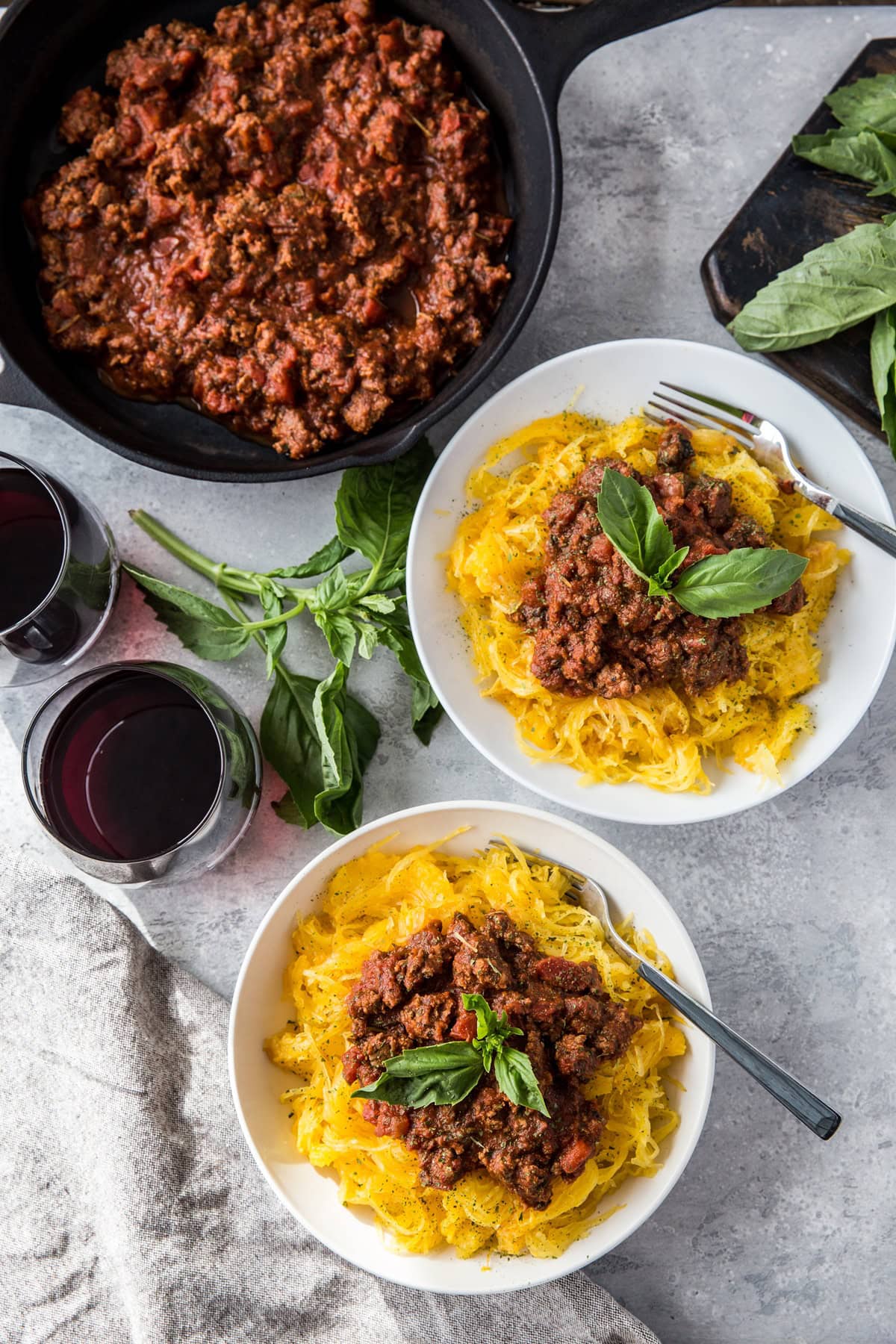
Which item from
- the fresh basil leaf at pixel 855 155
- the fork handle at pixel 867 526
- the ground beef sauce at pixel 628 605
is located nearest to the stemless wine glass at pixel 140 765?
the ground beef sauce at pixel 628 605

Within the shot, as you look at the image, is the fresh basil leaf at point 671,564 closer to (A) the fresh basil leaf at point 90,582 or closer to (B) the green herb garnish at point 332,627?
(B) the green herb garnish at point 332,627

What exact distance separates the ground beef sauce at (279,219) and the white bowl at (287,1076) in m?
1.12

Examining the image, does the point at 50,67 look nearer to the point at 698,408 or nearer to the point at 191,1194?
the point at 698,408

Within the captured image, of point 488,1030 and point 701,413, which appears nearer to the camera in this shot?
point 488,1030

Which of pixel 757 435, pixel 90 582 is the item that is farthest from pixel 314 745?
pixel 757 435

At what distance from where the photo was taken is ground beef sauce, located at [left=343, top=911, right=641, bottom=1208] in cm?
258

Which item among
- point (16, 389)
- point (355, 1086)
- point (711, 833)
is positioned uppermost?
point (16, 389)

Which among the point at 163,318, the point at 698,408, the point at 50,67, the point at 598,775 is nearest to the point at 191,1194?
the point at 598,775

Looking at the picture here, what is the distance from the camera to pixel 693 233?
3311 mm

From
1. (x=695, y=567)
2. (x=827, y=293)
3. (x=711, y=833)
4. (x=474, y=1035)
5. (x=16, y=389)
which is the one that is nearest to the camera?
(x=474, y=1035)

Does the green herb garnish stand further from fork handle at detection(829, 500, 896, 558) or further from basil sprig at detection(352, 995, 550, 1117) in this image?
fork handle at detection(829, 500, 896, 558)

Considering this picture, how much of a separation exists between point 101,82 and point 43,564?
1.39m

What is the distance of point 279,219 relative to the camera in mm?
2883

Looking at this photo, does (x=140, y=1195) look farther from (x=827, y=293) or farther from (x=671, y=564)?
(x=827, y=293)
